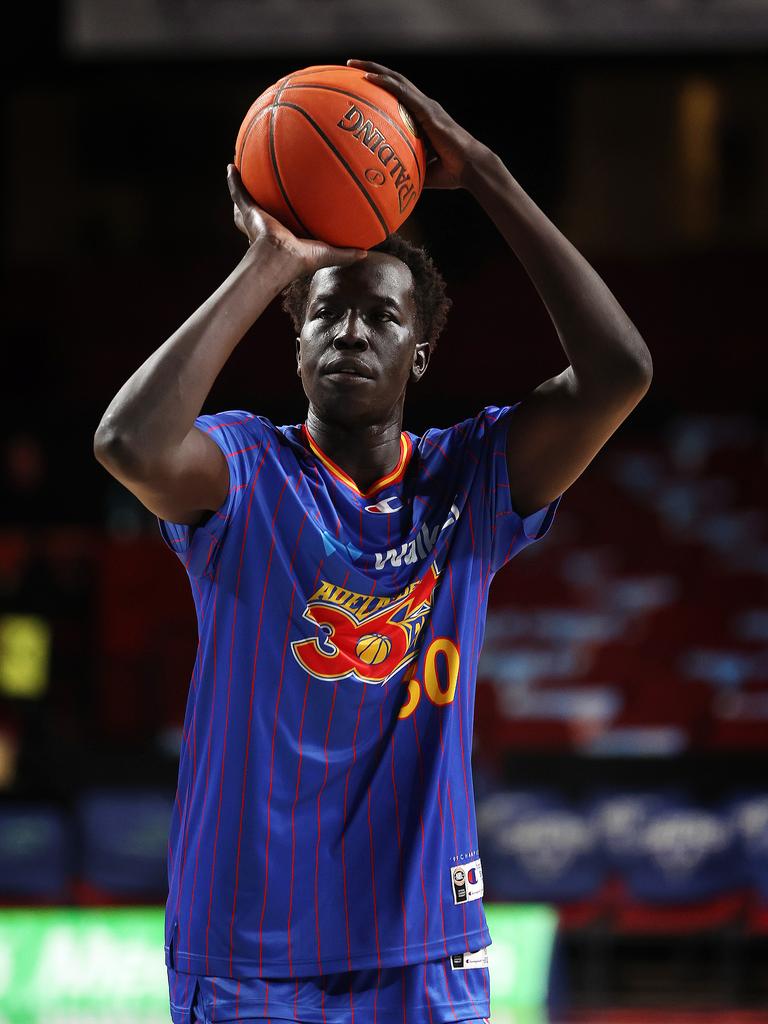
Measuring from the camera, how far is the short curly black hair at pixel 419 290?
7.36ft

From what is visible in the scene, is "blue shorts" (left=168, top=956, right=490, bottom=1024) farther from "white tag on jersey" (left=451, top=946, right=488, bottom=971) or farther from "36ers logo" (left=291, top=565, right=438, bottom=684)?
"36ers logo" (left=291, top=565, right=438, bottom=684)

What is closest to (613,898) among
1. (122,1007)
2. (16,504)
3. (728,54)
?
(122,1007)

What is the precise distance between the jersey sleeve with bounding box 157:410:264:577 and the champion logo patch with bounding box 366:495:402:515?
20 centimetres

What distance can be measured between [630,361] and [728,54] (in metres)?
4.25

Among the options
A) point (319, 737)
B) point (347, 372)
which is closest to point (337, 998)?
point (319, 737)

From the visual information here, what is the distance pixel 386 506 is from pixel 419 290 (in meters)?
0.39

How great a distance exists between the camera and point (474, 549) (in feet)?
6.97

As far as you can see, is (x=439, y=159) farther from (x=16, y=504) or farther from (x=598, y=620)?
(x=16, y=504)

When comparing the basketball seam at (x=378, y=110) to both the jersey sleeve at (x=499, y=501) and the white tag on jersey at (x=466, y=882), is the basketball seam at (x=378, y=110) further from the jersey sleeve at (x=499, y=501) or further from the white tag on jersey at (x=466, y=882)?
the white tag on jersey at (x=466, y=882)

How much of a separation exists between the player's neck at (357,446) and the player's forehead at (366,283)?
0.60ft

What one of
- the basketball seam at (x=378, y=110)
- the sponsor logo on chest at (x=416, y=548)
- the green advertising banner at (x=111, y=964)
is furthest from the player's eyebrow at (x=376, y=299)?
the green advertising banner at (x=111, y=964)

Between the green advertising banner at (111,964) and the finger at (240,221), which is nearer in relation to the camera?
the finger at (240,221)

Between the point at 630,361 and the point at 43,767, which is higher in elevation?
the point at 630,361

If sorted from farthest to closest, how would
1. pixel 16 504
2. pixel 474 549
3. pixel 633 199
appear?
pixel 633 199 < pixel 16 504 < pixel 474 549
